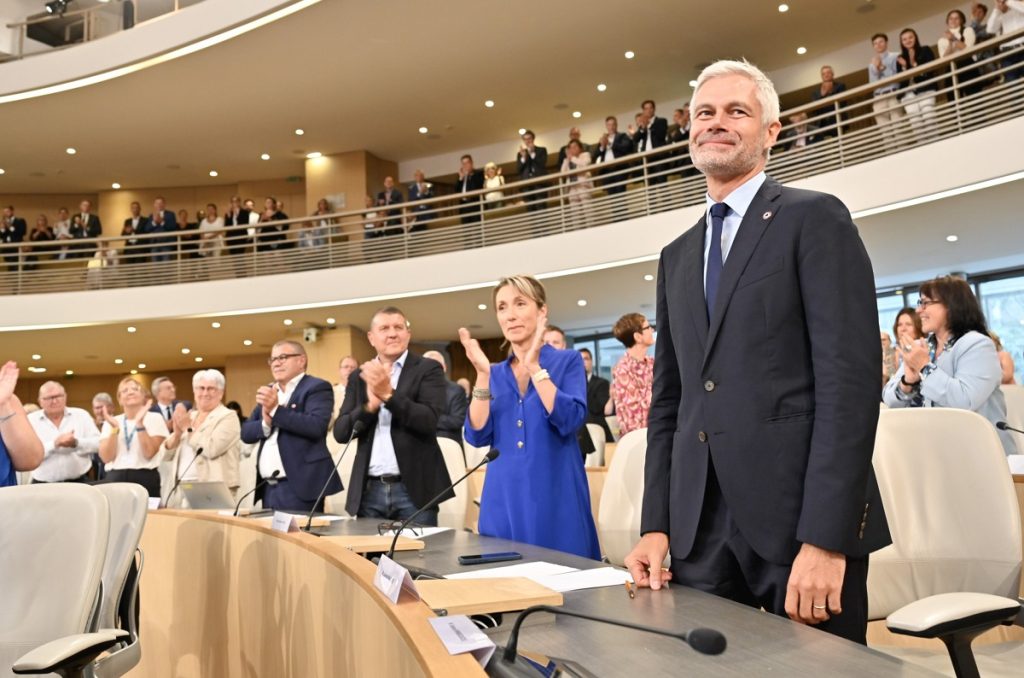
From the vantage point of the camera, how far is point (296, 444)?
354cm

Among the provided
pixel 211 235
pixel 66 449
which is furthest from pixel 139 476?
pixel 211 235

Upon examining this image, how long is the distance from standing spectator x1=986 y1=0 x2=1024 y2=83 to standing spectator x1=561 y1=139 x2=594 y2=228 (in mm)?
4306

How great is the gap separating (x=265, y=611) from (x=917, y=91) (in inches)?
330

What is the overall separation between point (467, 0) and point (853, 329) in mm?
9069

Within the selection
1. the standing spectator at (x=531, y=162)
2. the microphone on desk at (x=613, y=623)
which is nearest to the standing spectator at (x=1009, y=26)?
the standing spectator at (x=531, y=162)

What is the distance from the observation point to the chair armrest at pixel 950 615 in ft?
3.60

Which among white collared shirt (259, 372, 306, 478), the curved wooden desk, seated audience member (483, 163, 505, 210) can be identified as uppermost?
seated audience member (483, 163, 505, 210)

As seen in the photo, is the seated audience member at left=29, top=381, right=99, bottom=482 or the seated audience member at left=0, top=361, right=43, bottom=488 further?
the seated audience member at left=29, top=381, right=99, bottom=482

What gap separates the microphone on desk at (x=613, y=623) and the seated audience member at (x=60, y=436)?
4813 mm

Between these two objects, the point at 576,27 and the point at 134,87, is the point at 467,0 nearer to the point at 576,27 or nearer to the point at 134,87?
the point at 576,27

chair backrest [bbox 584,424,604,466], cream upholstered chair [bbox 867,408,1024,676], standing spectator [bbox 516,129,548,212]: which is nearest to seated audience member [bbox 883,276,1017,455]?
cream upholstered chair [bbox 867,408,1024,676]

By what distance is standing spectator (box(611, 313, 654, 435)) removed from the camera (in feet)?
16.2

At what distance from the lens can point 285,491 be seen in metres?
3.60

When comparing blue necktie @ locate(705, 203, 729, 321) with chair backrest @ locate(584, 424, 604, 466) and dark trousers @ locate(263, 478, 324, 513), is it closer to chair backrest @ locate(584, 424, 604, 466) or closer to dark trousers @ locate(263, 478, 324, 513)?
dark trousers @ locate(263, 478, 324, 513)
